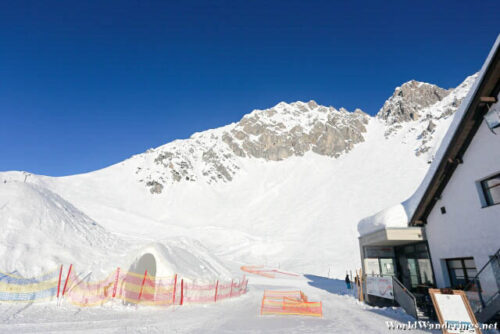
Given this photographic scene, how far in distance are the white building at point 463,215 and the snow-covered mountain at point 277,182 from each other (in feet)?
59.4

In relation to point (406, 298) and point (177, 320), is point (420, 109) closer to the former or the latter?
point (406, 298)

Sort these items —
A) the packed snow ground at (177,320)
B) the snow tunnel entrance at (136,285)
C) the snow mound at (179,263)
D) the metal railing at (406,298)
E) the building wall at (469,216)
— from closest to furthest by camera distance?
1. the packed snow ground at (177,320)
2. the building wall at (469,216)
3. the metal railing at (406,298)
4. the snow tunnel entrance at (136,285)
5. the snow mound at (179,263)

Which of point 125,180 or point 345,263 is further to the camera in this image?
point 125,180

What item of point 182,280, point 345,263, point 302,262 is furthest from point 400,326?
point 302,262

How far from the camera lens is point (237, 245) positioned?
51.1 m

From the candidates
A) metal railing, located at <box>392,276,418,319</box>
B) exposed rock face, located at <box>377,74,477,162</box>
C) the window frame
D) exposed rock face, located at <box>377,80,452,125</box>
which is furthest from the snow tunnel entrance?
exposed rock face, located at <box>377,80,452,125</box>

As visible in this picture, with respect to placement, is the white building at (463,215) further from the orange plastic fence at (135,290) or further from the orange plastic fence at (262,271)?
the orange plastic fence at (262,271)

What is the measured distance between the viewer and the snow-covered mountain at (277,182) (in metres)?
50.1

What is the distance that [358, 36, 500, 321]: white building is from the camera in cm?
997

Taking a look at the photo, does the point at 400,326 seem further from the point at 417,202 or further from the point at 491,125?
the point at 491,125

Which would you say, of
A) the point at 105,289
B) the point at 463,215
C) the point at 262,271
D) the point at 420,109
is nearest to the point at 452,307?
the point at 463,215

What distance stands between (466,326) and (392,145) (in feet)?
298

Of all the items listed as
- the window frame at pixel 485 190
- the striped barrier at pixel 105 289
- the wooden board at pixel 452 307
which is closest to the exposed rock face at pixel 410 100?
the window frame at pixel 485 190

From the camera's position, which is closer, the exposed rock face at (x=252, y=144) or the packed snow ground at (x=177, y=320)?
the packed snow ground at (x=177, y=320)
